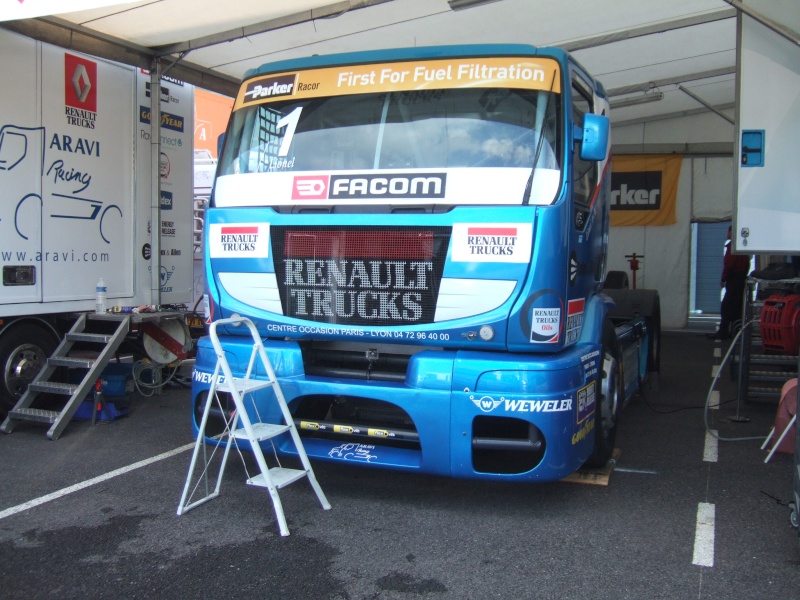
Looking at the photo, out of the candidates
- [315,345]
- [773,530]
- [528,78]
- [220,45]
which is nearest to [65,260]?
[220,45]

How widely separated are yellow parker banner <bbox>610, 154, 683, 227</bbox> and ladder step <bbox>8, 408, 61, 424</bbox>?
10.7m

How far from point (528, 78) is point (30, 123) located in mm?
4488

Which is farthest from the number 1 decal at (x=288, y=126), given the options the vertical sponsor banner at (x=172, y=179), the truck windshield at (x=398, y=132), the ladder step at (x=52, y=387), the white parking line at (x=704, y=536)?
the vertical sponsor banner at (x=172, y=179)

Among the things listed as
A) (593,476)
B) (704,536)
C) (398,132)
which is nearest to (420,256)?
(398,132)

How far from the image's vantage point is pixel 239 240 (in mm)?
4715

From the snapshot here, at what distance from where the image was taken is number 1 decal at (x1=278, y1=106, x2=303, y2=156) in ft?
15.6

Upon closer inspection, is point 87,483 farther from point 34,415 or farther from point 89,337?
point 89,337

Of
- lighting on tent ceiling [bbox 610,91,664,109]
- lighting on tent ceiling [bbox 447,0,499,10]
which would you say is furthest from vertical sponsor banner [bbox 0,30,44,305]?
lighting on tent ceiling [bbox 610,91,664,109]

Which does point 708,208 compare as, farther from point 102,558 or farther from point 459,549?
point 102,558

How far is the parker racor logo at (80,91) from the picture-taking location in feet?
22.7

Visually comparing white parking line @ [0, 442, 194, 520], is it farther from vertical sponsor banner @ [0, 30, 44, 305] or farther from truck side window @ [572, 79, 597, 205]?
truck side window @ [572, 79, 597, 205]

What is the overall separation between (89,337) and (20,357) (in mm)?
589

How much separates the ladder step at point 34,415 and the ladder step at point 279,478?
2828mm

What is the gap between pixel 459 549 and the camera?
13.0ft
